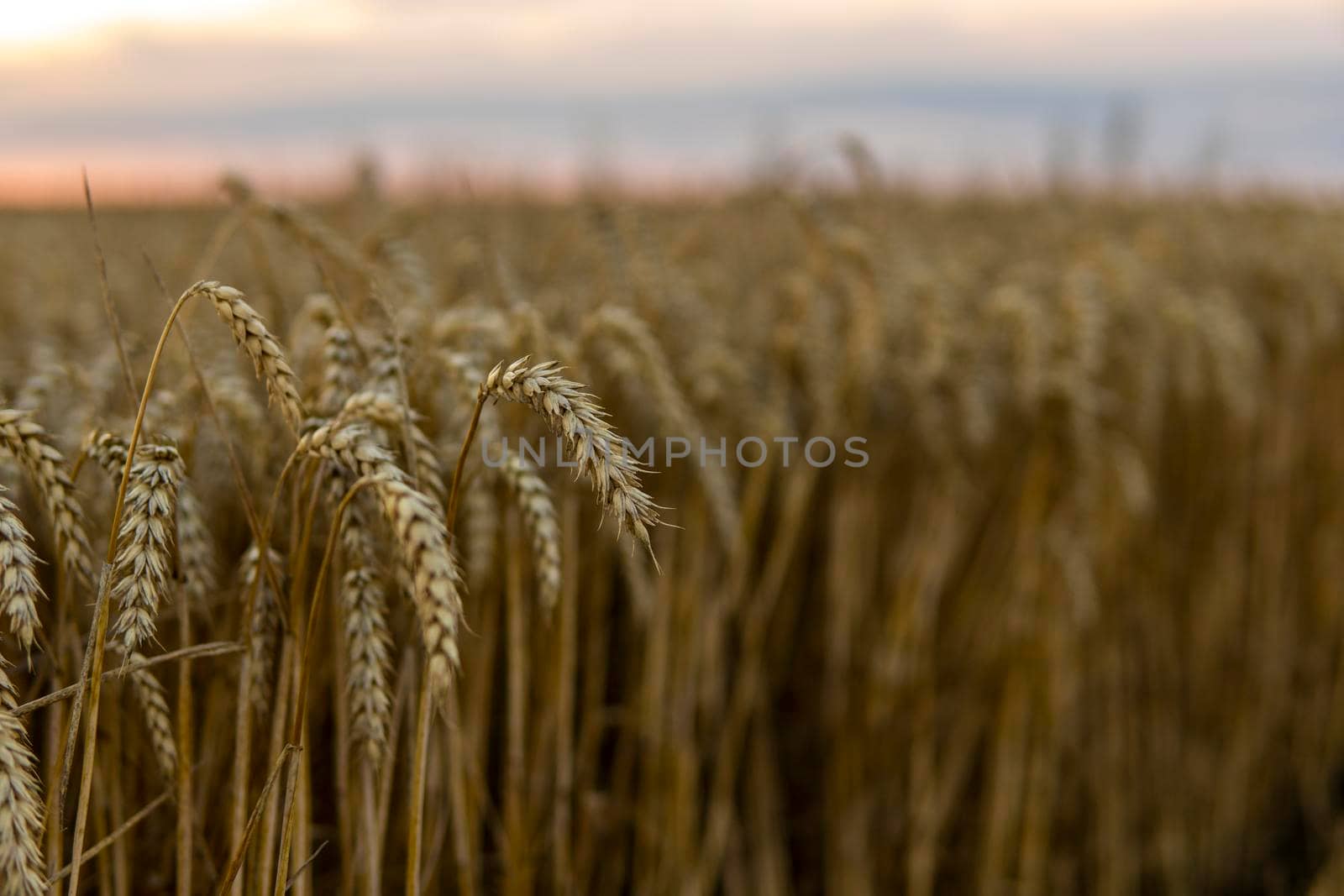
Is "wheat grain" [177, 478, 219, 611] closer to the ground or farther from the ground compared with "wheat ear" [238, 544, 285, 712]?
farther from the ground

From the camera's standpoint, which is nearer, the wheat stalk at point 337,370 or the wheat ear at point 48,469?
the wheat ear at point 48,469

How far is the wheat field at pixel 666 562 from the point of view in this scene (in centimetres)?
109

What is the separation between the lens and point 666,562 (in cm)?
213

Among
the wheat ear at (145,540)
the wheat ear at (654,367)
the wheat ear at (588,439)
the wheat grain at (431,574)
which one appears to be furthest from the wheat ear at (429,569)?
the wheat ear at (654,367)

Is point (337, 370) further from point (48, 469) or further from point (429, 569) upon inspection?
point (429, 569)

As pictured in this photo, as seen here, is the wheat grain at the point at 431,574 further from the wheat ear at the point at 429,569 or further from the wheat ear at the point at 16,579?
the wheat ear at the point at 16,579

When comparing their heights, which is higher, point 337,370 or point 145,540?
point 337,370

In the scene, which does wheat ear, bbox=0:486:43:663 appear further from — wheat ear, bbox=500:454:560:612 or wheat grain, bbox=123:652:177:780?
wheat ear, bbox=500:454:560:612

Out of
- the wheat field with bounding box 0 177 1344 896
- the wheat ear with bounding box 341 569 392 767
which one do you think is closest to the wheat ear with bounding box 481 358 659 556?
the wheat field with bounding box 0 177 1344 896

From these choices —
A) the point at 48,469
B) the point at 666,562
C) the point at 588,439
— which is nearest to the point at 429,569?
the point at 588,439

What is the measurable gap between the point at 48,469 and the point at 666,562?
1.31 m

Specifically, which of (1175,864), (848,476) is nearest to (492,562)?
(848,476)

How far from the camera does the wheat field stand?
109cm

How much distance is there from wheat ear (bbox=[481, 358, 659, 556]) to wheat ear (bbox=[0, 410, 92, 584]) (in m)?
0.42
